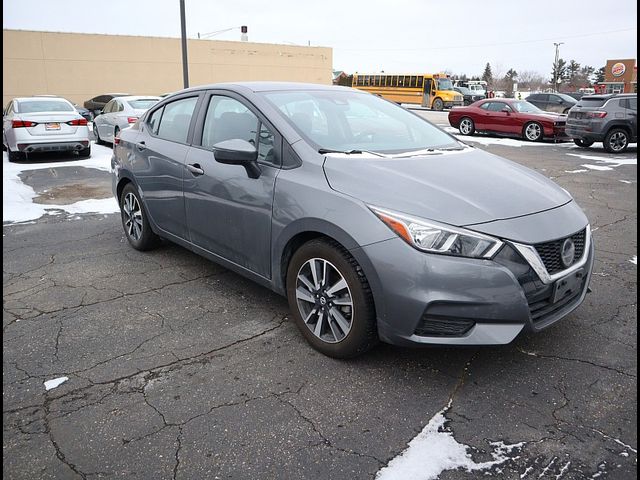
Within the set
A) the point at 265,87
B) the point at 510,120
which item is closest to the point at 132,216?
the point at 265,87

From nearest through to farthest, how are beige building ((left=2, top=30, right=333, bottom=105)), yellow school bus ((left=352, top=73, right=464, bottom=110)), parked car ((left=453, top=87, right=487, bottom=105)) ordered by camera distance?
beige building ((left=2, top=30, right=333, bottom=105))
yellow school bus ((left=352, top=73, right=464, bottom=110))
parked car ((left=453, top=87, right=487, bottom=105))

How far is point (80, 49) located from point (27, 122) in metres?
23.6

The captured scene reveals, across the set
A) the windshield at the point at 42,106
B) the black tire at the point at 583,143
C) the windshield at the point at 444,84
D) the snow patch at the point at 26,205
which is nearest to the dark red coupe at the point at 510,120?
the black tire at the point at 583,143

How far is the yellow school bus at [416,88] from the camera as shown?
38.3 m

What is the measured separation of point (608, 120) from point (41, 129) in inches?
546

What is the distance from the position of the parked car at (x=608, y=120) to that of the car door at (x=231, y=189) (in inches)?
507

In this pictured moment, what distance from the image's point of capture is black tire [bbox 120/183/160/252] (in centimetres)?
517

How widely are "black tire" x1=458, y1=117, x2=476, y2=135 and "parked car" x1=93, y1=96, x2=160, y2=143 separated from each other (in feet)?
35.7

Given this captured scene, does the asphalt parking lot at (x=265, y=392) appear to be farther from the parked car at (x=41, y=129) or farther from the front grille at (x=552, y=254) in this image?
the parked car at (x=41, y=129)

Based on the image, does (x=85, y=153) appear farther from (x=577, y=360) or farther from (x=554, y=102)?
(x=554, y=102)

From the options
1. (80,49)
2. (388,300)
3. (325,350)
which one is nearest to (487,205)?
(388,300)

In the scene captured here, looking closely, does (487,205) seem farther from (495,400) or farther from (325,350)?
(325,350)

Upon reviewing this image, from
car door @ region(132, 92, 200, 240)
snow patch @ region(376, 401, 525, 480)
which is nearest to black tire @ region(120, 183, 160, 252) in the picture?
car door @ region(132, 92, 200, 240)

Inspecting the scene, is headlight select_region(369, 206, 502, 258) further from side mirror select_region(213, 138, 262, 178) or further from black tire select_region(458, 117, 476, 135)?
black tire select_region(458, 117, 476, 135)
